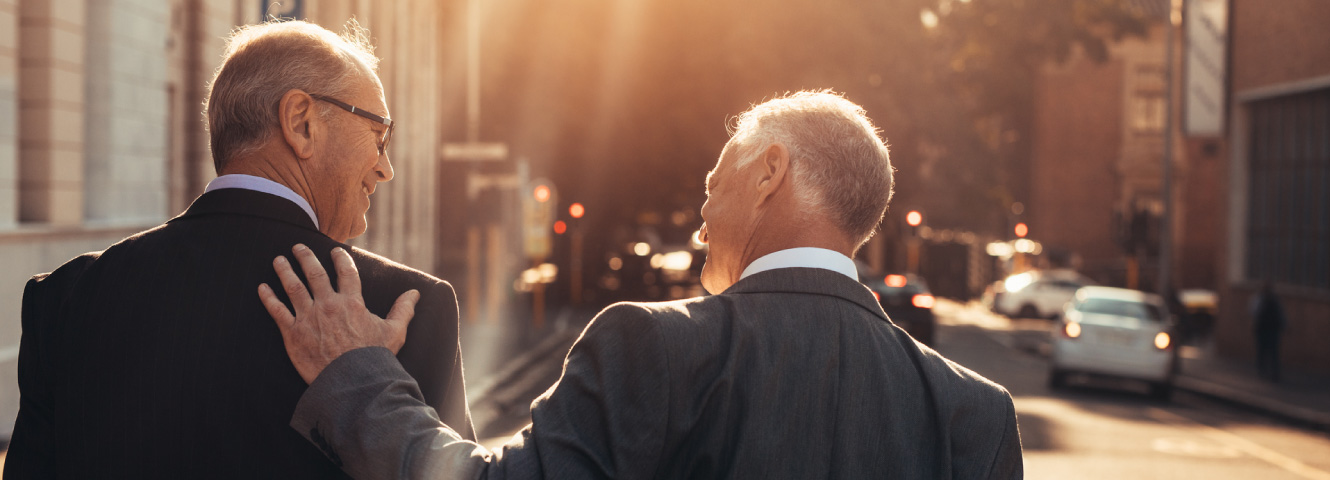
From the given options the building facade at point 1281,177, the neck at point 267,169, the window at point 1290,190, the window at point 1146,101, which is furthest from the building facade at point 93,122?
the window at point 1146,101

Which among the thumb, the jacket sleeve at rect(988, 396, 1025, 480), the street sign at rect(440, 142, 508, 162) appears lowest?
the jacket sleeve at rect(988, 396, 1025, 480)

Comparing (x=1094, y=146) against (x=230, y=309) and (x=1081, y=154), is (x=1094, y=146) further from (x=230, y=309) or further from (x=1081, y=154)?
(x=230, y=309)

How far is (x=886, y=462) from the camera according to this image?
199 centimetres

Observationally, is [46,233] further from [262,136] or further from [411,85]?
[411,85]

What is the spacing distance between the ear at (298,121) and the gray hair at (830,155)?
766mm

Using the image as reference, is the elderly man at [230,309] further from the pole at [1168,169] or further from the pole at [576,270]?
the pole at [1168,169]

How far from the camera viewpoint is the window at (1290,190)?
21.3 m

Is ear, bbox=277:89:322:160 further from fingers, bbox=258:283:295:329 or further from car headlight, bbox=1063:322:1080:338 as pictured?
car headlight, bbox=1063:322:1080:338

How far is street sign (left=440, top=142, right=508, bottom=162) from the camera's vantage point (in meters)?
30.0

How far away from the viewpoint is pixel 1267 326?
19.7 m

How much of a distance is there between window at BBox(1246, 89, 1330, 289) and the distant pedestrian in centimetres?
177

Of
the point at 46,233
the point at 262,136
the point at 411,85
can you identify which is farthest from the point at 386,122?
the point at 411,85

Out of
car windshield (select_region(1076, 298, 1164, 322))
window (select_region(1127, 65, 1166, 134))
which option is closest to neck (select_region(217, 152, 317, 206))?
car windshield (select_region(1076, 298, 1164, 322))

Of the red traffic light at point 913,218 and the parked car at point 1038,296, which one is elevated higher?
the red traffic light at point 913,218
